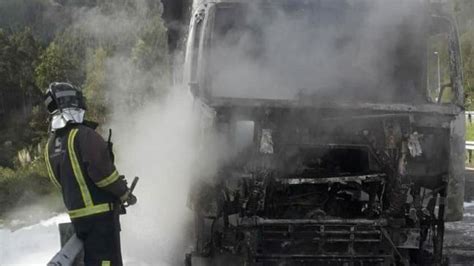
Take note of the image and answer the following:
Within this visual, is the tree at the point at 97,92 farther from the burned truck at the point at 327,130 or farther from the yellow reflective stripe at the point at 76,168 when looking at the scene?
the yellow reflective stripe at the point at 76,168

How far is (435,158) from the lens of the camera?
5141 mm

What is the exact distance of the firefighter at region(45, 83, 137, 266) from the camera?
12.6 ft

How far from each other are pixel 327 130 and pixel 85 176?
2.05 metres

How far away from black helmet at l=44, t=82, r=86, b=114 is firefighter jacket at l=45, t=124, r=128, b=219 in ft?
0.46

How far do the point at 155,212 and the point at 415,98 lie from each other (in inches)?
128

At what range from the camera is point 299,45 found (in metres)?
5.50

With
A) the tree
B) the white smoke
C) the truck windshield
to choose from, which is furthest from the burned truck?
the tree

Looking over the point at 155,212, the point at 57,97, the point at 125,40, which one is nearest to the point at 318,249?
the point at 57,97

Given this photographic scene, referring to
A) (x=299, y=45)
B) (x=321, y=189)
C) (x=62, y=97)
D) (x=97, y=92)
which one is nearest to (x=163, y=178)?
(x=321, y=189)

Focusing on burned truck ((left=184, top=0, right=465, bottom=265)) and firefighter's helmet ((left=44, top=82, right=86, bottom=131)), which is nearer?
firefighter's helmet ((left=44, top=82, right=86, bottom=131))

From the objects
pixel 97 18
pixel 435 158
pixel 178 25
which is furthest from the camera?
pixel 97 18

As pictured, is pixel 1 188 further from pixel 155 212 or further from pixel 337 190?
pixel 337 190

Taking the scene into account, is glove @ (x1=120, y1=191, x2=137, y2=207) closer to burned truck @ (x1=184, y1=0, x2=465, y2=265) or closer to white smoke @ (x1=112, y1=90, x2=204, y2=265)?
burned truck @ (x1=184, y1=0, x2=465, y2=265)

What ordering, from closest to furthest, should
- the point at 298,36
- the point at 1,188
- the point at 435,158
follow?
the point at 435,158 → the point at 298,36 → the point at 1,188
